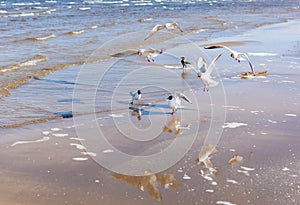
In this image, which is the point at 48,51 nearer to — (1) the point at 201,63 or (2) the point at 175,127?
(1) the point at 201,63

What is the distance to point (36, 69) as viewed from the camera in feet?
44.1

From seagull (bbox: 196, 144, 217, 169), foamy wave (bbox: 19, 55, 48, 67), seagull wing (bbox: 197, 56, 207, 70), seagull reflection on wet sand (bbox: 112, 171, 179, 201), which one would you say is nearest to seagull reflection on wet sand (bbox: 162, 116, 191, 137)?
seagull (bbox: 196, 144, 217, 169)

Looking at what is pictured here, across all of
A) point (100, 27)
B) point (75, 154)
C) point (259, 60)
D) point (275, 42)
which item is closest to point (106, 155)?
point (75, 154)

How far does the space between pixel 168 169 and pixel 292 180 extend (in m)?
1.55

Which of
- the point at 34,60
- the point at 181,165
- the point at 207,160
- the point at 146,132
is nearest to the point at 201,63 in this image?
the point at 146,132

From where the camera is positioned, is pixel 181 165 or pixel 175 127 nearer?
pixel 181 165

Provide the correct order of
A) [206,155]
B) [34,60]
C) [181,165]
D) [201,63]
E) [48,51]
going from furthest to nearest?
1. [48,51]
2. [34,60]
3. [201,63]
4. [206,155]
5. [181,165]

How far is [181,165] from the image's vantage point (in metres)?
6.25

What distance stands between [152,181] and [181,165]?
25.0 inches

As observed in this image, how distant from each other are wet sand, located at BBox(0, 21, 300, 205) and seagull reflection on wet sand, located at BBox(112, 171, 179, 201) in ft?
0.04

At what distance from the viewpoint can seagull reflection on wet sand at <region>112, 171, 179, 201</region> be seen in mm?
5492

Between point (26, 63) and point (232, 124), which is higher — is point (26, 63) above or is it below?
below

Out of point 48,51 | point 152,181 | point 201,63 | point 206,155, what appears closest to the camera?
point 152,181

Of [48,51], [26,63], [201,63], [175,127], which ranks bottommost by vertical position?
[48,51]
